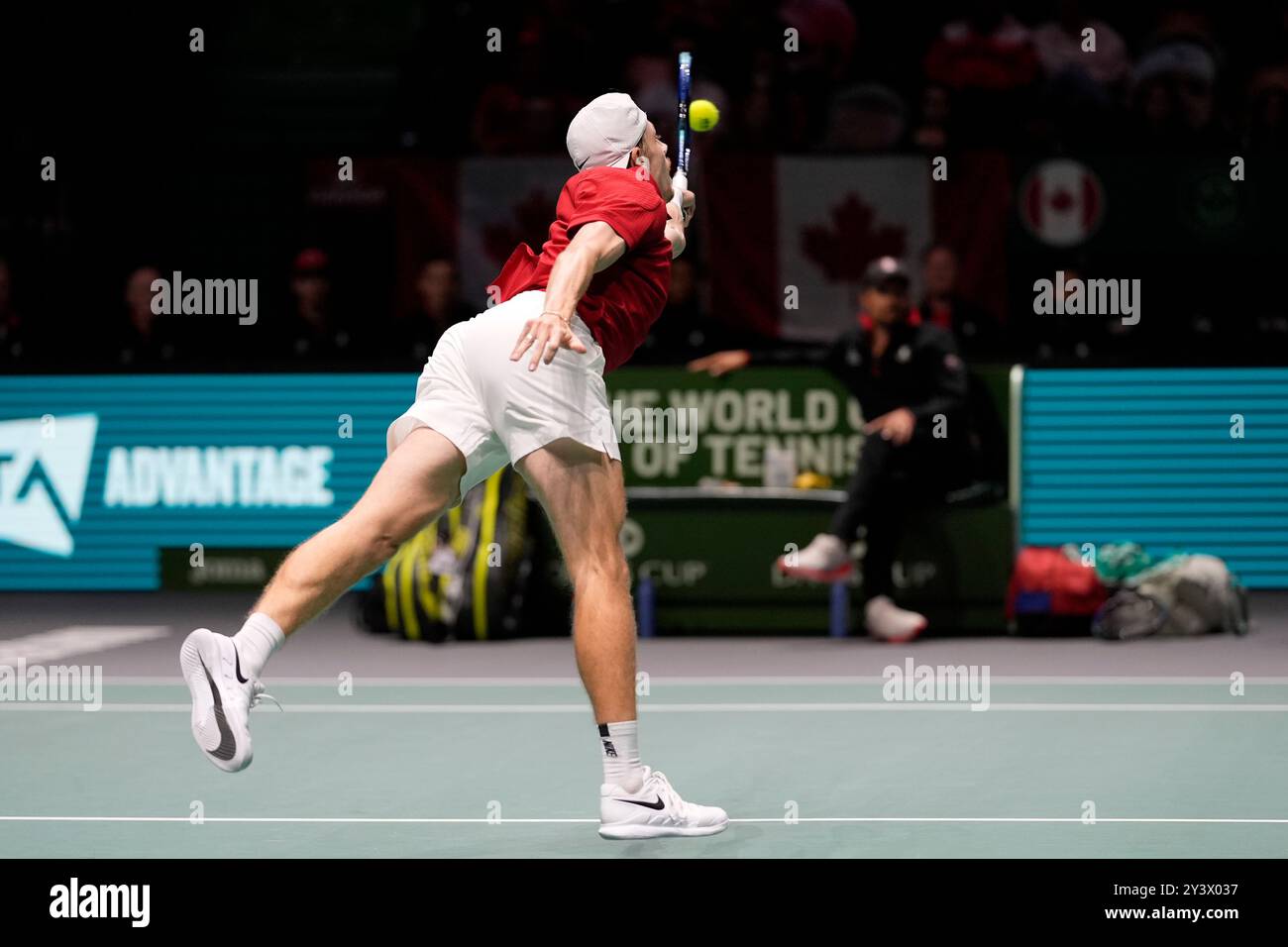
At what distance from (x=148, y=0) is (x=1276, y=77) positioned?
8412 mm

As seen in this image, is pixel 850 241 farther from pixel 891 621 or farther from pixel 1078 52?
pixel 891 621

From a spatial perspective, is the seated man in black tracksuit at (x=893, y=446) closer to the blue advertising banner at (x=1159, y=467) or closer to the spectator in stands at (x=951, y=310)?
the blue advertising banner at (x=1159, y=467)

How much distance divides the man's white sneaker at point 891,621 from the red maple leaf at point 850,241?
4.16 m

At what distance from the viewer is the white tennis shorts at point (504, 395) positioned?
17.0 ft

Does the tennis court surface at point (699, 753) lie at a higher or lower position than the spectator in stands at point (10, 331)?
lower

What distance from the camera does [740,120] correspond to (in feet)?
45.9

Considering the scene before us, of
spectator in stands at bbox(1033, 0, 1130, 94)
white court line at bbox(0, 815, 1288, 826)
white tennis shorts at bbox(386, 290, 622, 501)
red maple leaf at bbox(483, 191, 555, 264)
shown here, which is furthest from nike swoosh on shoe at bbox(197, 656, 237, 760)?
spectator in stands at bbox(1033, 0, 1130, 94)

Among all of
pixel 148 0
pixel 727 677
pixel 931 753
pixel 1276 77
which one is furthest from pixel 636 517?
pixel 148 0

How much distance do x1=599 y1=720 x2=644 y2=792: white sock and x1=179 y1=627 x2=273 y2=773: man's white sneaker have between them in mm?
882

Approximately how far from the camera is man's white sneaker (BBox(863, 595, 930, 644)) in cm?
974

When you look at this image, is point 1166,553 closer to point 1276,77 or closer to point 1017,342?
point 1017,342

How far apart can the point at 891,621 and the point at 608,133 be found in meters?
4.80
